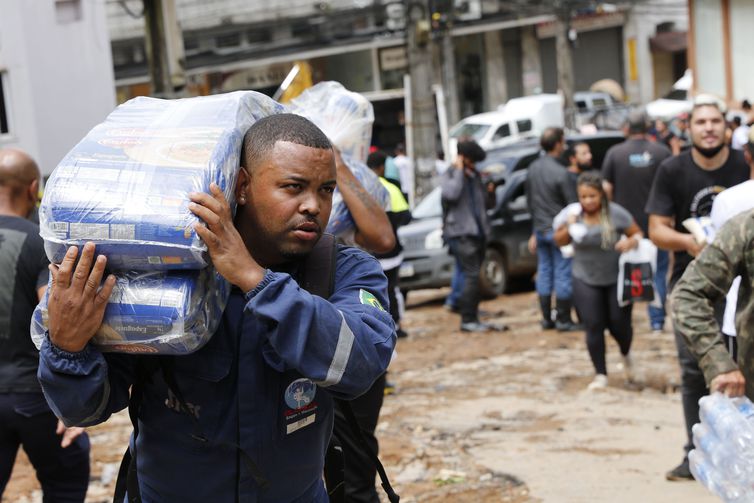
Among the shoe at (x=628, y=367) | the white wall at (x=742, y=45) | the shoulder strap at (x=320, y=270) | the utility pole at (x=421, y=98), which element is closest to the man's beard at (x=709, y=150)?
the shoe at (x=628, y=367)

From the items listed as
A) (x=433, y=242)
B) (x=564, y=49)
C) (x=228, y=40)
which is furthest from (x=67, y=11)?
(x=564, y=49)

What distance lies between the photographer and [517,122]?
3136 centimetres

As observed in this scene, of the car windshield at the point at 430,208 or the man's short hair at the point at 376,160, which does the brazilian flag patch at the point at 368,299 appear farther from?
the car windshield at the point at 430,208

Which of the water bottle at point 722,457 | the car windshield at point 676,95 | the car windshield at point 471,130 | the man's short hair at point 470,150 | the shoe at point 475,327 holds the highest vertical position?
the man's short hair at point 470,150

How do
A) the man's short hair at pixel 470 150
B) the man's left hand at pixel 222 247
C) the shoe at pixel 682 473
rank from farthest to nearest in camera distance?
the man's short hair at pixel 470 150, the shoe at pixel 682 473, the man's left hand at pixel 222 247

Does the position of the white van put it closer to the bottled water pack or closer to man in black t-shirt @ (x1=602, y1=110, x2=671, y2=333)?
man in black t-shirt @ (x1=602, y1=110, x2=671, y2=333)

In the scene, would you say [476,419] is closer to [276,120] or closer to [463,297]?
[463,297]

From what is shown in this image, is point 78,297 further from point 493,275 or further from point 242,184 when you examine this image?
point 493,275

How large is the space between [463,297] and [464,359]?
1.44 m

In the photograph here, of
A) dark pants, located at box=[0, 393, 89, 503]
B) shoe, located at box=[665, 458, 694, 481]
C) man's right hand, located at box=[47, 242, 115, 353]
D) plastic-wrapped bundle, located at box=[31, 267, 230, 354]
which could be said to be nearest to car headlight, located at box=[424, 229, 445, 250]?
shoe, located at box=[665, 458, 694, 481]

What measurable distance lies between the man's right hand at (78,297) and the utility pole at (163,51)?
54.5ft

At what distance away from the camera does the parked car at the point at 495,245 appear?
550 inches

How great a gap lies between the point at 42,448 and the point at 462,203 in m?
7.56

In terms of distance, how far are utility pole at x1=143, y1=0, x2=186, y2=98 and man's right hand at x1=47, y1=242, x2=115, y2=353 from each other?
1662cm
